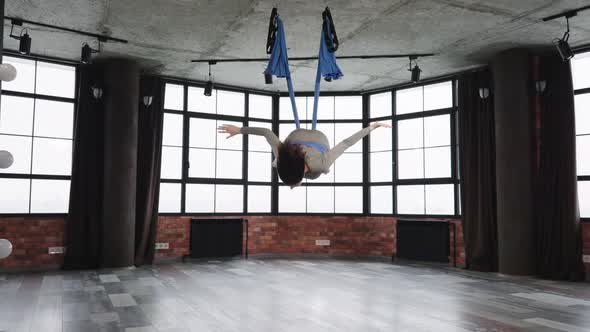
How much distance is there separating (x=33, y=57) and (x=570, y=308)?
23.5ft

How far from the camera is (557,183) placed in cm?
629

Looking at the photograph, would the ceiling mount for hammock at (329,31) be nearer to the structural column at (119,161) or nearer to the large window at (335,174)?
the structural column at (119,161)

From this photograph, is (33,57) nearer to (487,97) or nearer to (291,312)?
(291,312)

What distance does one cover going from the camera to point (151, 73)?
25.0 feet

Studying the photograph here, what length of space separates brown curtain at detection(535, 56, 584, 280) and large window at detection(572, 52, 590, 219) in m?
0.25

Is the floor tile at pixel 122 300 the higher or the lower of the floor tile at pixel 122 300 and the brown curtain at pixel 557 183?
the lower

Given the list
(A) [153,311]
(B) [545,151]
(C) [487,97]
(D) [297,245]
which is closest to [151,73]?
(D) [297,245]

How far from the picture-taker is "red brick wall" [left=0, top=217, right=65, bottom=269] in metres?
6.52

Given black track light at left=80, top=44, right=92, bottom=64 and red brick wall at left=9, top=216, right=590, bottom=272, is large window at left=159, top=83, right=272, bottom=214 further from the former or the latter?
black track light at left=80, top=44, right=92, bottom=64

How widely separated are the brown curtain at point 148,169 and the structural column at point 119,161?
26cm

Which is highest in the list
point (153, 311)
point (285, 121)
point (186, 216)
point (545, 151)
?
point (285, 121)

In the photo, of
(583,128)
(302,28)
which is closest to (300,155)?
(302,28)

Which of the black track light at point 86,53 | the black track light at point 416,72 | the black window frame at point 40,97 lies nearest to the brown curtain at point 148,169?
the black window frame at point 40,97

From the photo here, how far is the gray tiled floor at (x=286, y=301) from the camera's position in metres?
3.84
